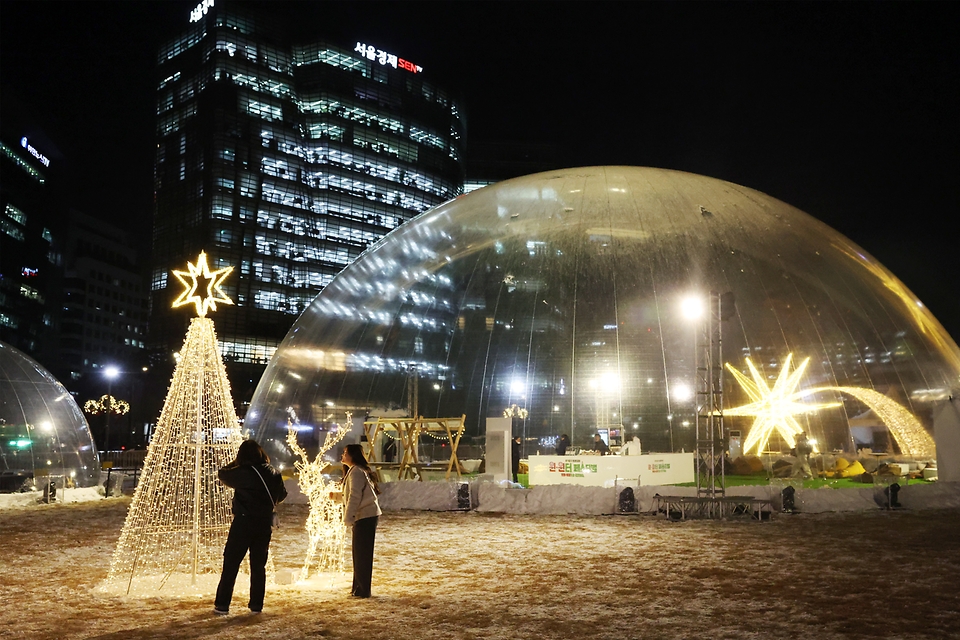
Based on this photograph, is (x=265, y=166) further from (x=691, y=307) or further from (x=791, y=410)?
(x=791, y=410)

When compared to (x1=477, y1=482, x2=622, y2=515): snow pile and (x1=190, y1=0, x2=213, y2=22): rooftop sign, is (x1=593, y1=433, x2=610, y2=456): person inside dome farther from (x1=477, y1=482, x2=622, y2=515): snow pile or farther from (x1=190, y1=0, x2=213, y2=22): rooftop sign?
(x1=190, y1=0, x2=213, y2=22): rooftop sign

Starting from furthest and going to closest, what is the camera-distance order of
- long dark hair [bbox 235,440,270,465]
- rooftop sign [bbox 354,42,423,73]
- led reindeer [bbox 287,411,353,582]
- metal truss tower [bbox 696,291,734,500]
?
rooftop sign [bbox 354,42,423,73] < metal truss tower [bbox 696,291,734,500] < led reindeer [bbox 287,411,353,582] < long dark hair [bbox 235,440,270,465]

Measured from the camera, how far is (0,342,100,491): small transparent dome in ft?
77.4

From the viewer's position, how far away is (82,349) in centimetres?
12825

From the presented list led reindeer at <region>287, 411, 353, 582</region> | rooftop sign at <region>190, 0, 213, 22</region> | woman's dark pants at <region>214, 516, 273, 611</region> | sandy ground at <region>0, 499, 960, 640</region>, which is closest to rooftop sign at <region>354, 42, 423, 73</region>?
rooftop sign at <region>190, 0, 213, 22</region>

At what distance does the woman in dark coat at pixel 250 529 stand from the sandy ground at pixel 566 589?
0.26 metres

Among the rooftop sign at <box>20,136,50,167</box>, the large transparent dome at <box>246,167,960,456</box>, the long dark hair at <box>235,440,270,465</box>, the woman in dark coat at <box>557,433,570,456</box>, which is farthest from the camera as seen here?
the rooftop sign at <box>20,136,50,167</box>

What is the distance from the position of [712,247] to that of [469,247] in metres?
7.52

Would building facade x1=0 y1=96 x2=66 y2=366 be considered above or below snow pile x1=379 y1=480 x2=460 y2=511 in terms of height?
above

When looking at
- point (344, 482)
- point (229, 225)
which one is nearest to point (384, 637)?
point (344, 482)

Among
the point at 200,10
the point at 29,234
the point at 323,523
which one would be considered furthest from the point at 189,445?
the point at 29,234

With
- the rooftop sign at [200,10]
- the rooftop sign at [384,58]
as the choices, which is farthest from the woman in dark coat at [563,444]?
the rooftop sign at [384,58]

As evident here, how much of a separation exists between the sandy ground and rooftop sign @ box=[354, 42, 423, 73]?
328 feet

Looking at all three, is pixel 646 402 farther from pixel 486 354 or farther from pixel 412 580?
pixel 412 580
